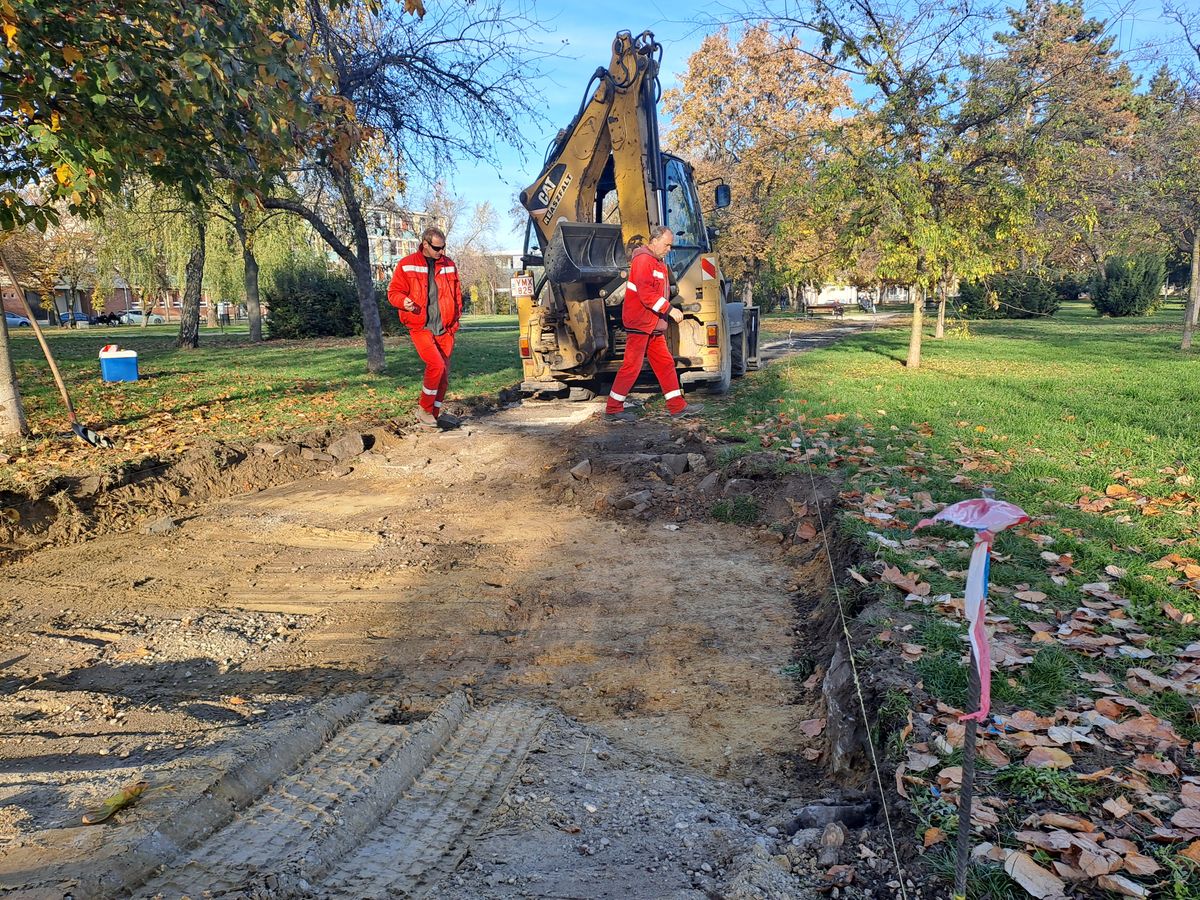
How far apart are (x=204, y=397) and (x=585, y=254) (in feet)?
20.5

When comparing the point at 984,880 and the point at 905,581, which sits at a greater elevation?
the point at 905,581

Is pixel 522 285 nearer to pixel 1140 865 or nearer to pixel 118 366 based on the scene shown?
pixel 118 366

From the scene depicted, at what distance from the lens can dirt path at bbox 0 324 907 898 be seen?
Result: 2.50 meters

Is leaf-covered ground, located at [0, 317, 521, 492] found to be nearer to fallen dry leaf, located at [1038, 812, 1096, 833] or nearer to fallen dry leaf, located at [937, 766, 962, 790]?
fallen dry leaf, located at [937, 766, 962, 790]

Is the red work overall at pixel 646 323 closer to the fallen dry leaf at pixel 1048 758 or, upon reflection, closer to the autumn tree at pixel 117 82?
the autumn tree at pixel 117 82

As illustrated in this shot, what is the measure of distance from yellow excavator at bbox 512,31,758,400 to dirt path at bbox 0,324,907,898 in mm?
3497

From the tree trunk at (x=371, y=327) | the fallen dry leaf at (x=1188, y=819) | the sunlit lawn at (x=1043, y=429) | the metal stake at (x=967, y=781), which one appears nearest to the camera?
the metal stake at (x=967, y=781)

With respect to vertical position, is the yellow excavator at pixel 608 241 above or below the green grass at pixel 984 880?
above

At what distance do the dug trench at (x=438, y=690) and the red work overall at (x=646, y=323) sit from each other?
1.99m

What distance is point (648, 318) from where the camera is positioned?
29.0ft

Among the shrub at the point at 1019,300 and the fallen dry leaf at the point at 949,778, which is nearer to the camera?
the fallen dry leaf at the point at 949,778

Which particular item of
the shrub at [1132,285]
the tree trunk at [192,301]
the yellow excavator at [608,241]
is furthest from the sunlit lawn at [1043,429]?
the shrub at [1132,285]

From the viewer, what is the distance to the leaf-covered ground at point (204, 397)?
7.98 metres

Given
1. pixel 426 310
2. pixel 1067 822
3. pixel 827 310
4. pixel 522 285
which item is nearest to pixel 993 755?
pixel 1067 822
